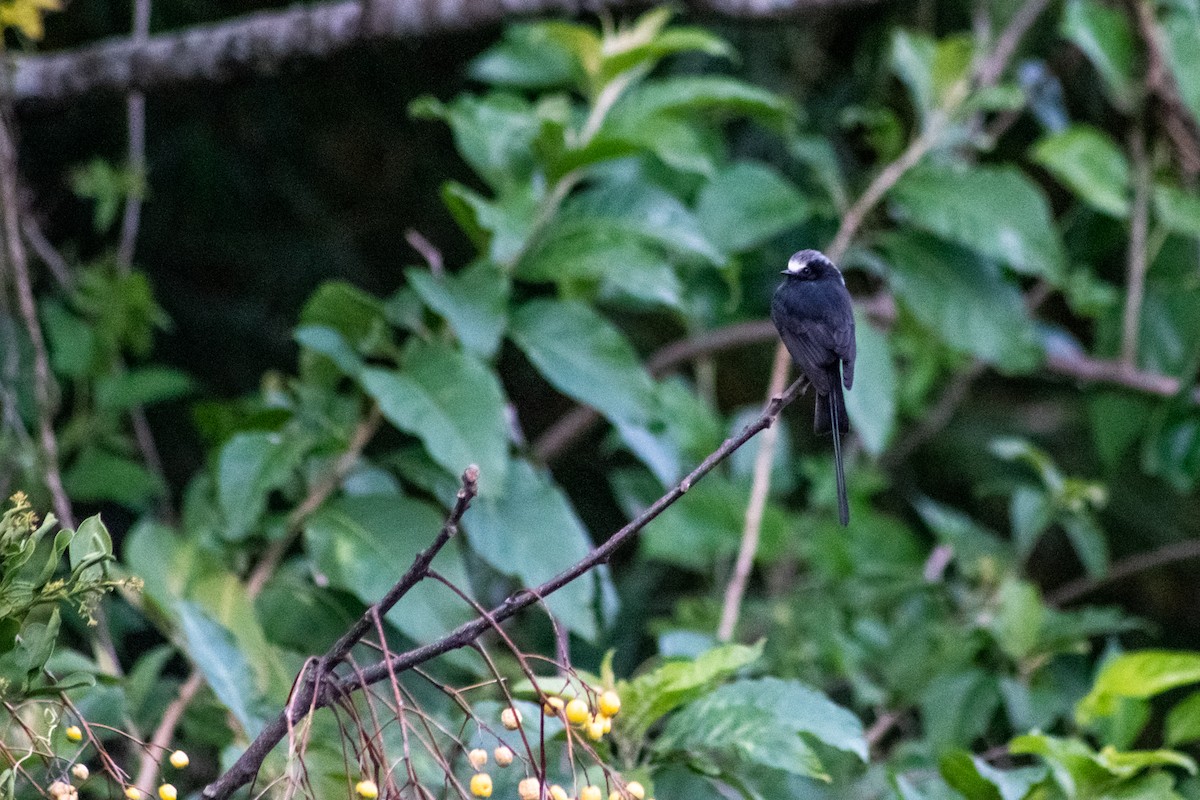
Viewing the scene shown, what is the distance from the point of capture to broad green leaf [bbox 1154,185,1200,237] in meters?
2.85

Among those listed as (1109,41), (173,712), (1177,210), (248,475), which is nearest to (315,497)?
(248,475)

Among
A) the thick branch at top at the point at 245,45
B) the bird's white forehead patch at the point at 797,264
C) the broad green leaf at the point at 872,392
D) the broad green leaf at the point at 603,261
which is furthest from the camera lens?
the thick branch at top at the point at 245,45

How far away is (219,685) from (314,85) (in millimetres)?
2160

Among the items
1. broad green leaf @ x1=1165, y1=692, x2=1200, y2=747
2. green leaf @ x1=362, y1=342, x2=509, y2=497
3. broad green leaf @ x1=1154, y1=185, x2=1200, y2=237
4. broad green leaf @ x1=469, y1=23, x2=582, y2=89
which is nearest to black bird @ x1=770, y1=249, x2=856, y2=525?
green leaf @ x1=362, y1=342, x2=509, y2=497

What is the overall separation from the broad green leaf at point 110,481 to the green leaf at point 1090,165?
2.09m

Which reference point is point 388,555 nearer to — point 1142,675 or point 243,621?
point 243,621

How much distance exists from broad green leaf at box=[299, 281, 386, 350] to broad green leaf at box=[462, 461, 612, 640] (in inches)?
14.2

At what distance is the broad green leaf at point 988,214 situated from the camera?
261cm

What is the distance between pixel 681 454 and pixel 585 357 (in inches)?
28.0

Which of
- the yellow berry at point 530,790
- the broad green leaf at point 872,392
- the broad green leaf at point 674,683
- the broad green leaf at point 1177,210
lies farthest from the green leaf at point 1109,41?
the yellow berry at point 530,790

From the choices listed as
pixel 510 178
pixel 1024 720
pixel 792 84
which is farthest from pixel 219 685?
pixel 792 84

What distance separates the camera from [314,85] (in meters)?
3.38

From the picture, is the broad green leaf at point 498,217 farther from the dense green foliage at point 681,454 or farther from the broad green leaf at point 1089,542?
the broad green leaf at point 1089,542

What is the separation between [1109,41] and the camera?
300 cm
